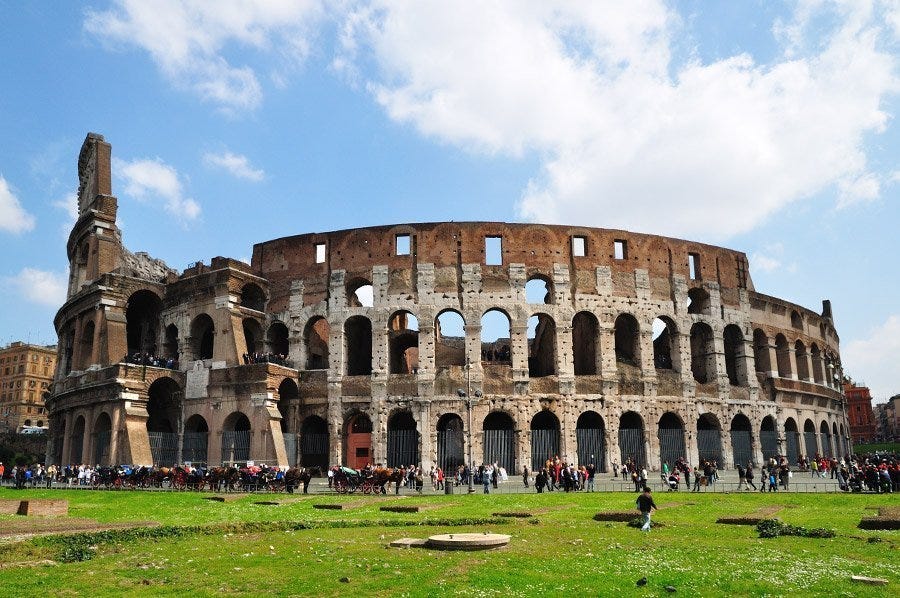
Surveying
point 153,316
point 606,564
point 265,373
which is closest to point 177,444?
point 265,373

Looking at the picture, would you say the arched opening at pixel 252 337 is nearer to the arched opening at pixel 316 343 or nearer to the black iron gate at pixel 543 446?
the arched opening at pixel 316 343

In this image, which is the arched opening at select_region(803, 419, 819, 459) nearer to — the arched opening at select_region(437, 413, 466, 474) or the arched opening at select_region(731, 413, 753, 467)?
the arched opening at select_region(731, 413, 753, 467)

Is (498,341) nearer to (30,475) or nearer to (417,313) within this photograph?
(417,313)

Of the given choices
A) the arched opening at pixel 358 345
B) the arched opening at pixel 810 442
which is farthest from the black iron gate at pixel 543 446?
the arched opening at pixel 810 442

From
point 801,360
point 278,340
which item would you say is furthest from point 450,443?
point 801,360

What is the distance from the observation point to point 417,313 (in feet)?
116

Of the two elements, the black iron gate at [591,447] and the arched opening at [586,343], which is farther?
the arched opening at [586,343]

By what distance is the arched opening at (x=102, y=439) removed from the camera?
33081 millimetres

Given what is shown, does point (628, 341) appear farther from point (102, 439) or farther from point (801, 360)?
point (102, 439)

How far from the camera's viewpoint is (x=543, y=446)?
34375mm

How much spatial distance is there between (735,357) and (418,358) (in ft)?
58.5

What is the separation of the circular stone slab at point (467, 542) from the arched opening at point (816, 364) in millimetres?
40421

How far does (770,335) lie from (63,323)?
39601 mm

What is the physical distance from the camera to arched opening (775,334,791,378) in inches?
1684
